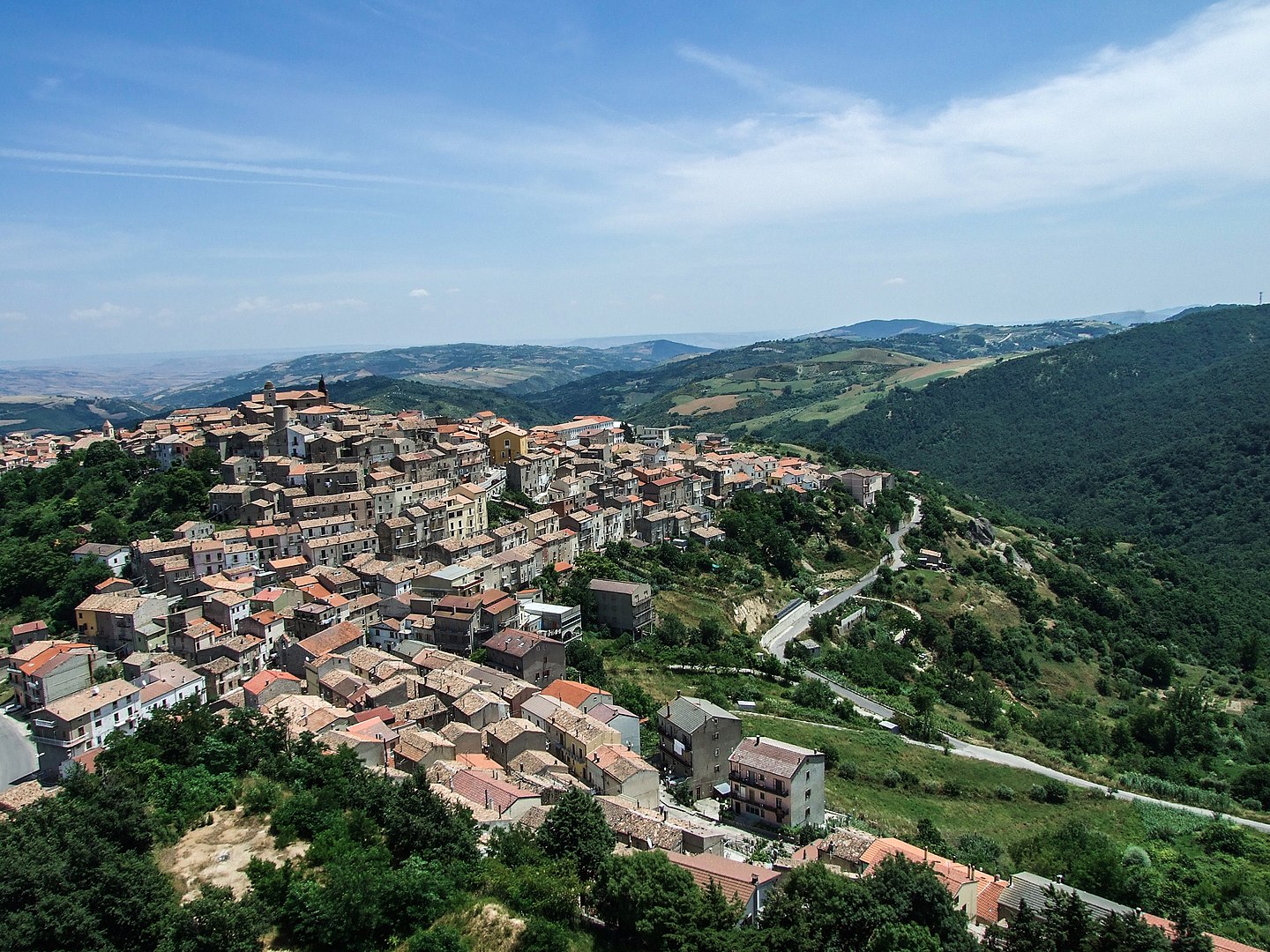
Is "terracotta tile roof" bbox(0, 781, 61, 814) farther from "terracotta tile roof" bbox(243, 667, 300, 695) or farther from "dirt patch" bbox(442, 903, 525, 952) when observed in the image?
"dirt patch" bbox(442, 903, 525, 952)

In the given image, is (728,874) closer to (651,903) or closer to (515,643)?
(651,903)

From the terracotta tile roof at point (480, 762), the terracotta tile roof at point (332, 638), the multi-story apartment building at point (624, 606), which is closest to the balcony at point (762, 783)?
the terracotta tile roof at point (480, 762)

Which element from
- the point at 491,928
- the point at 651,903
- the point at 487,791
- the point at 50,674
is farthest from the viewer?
the point at 50,674

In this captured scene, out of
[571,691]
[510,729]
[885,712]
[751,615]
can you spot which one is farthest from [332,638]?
[885,712]

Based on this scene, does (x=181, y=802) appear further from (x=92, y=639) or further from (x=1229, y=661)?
(x=1229, y=661)

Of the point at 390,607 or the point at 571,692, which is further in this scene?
the point at 390,607

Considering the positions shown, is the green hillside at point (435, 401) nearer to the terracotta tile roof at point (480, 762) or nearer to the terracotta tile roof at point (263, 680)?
the terracotta tile roof at point (263, 680)
